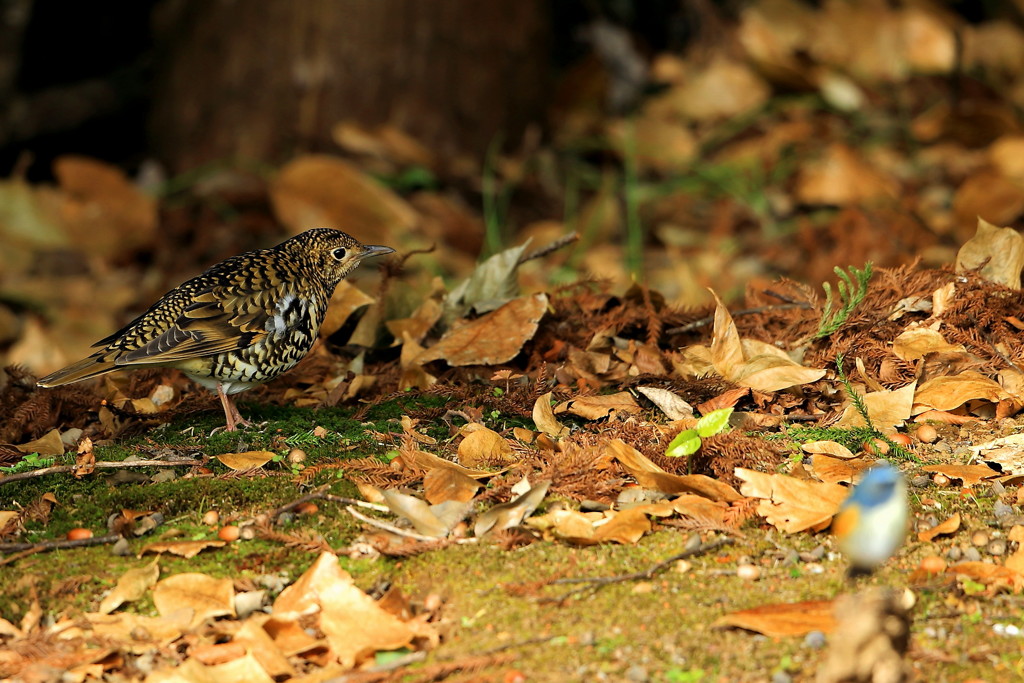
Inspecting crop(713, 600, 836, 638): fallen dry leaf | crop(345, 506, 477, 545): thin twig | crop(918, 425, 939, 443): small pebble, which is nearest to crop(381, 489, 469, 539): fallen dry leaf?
crop(345, 506, 477, 545): thin twig

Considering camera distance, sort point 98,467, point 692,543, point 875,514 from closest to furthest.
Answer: point 875,514, point 692,543, point 98,467

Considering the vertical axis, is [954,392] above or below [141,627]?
below

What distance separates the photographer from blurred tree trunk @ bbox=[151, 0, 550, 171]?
8984mm

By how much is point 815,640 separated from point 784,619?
3.5 inches

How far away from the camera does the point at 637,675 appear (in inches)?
97.8

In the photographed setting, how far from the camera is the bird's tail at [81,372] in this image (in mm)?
3963

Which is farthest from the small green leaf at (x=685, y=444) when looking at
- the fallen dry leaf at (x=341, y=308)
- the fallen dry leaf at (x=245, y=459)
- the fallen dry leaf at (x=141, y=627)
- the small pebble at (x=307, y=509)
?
the fallen dry leaf at (x=341, y=308)

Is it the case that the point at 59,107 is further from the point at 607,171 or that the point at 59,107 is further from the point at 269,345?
the point at 269,345

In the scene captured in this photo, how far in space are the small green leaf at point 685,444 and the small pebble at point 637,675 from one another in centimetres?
83

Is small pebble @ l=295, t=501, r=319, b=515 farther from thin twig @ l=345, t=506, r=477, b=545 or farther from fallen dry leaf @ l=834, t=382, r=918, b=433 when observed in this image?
fallen dry leaf @ l=834, t=382, r=918, b=433

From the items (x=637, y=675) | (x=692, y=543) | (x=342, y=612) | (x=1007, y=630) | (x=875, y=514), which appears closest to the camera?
(x=875, y=514)

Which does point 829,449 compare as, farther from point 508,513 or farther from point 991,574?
point 508,513

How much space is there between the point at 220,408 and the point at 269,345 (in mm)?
394

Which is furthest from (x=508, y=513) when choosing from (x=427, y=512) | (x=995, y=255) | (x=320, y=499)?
(x=995, y=255)
